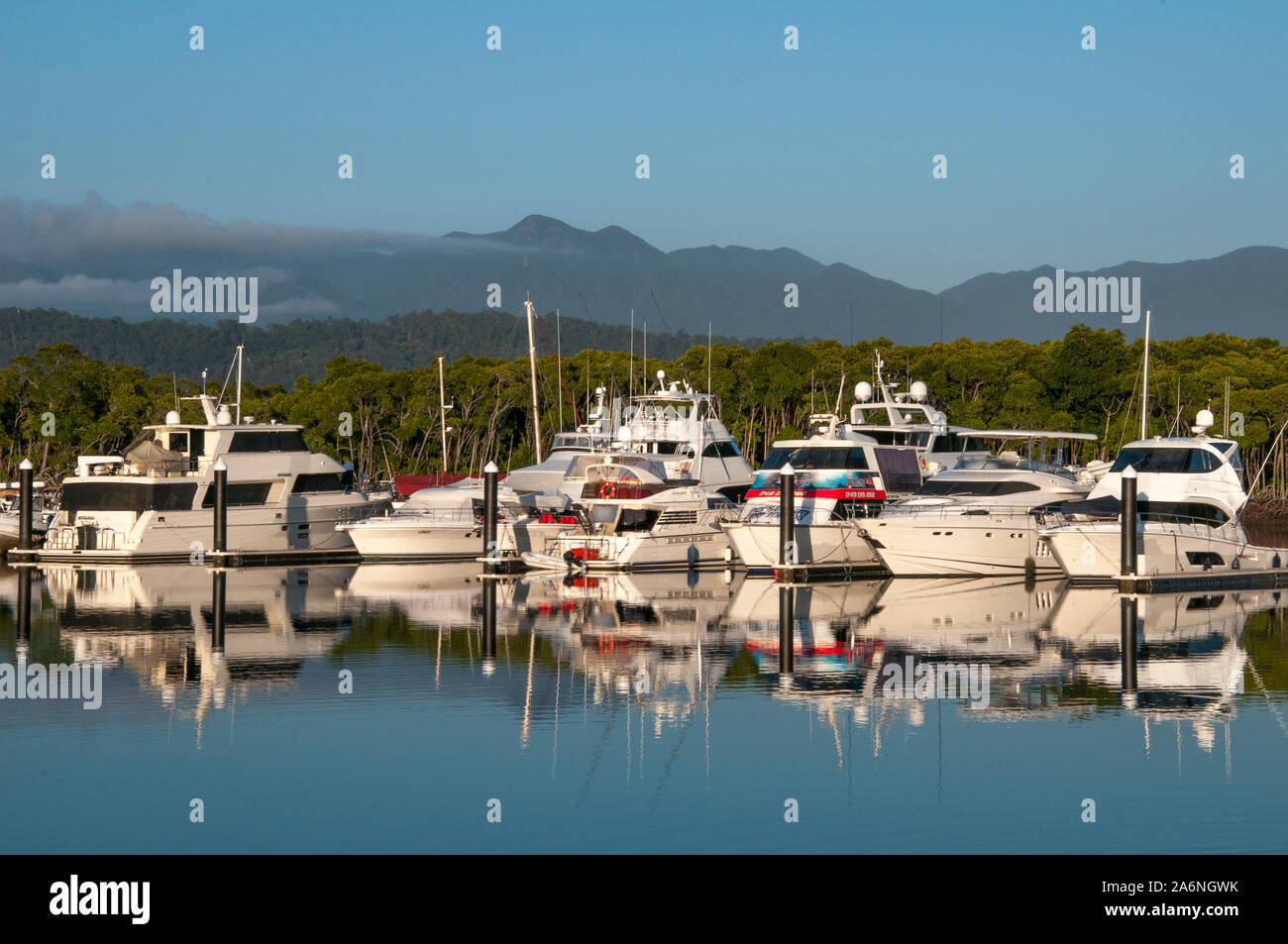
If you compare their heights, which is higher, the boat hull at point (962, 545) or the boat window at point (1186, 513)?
the boat window at point (1186, 513)

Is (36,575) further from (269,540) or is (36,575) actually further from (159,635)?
(159,635)

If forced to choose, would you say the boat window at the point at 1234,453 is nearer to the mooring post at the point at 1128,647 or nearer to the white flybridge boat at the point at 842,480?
the mooring post at the point at 1128,647

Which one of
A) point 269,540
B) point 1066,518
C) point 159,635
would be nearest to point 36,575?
point 269,540

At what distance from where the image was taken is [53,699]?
19.9 meters

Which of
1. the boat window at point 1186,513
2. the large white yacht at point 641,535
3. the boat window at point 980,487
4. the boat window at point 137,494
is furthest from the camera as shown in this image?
the boat window at point 137,494

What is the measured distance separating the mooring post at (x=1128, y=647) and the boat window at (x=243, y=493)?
2231 cm

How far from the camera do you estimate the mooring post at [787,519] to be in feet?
107

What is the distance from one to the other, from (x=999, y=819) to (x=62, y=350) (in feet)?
198

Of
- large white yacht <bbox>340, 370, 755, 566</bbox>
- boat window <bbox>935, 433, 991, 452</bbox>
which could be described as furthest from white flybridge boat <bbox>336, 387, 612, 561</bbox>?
boat window <bbox>935, 433, 991, 452</bbox>

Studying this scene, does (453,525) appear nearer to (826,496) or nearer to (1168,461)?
(826,496)

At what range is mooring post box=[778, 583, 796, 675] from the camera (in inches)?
898

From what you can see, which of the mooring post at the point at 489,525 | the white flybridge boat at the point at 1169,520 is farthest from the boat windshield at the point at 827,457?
the mooring post at the point at 489,525

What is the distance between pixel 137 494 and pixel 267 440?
3625mm
